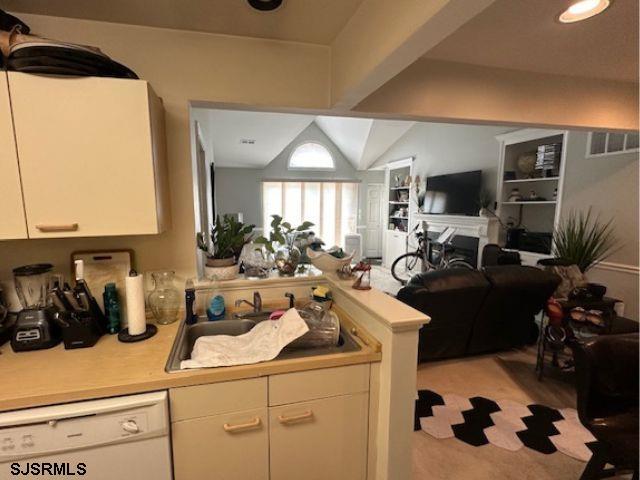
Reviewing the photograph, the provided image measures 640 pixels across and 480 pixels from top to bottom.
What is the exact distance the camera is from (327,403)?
4.00 feet

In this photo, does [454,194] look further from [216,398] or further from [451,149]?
[216,398]

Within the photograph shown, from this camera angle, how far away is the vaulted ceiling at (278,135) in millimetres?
4824

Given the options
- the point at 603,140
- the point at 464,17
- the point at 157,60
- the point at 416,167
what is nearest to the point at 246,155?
the point at 416,167

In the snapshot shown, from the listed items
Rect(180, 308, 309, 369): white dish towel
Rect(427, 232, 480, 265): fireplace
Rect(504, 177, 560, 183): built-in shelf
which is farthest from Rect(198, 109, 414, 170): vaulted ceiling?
Rect(180, 308, 309, 369): white dish towel

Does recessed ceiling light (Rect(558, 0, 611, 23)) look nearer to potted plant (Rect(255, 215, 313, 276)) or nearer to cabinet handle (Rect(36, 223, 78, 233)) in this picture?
potted plant (Rect(255, 215, 313, 276))

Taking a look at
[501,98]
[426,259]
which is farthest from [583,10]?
[426,259]

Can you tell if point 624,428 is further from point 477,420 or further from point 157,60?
point 157,60

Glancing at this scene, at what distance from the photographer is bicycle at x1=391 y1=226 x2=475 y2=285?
195 inches

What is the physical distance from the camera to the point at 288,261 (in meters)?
1.83

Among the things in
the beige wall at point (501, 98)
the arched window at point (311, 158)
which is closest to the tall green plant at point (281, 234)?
the beige wall at point (501, 98)

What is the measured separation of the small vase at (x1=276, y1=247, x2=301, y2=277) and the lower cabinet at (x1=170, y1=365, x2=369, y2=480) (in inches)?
28.6

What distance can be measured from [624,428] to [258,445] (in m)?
1.55

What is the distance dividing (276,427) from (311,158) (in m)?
6.85

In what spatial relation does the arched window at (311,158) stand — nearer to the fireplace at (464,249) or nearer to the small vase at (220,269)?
the fireplace at (464,249)
